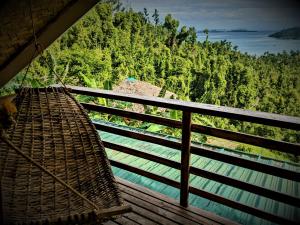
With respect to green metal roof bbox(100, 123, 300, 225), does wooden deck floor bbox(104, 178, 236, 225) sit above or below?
above

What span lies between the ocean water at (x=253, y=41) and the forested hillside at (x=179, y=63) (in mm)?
215

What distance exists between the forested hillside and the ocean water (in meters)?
0.21

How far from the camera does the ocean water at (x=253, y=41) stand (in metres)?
8.68

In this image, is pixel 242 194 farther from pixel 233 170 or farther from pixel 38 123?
pixel 38 123

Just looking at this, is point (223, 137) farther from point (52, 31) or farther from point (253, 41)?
point (253, 41)

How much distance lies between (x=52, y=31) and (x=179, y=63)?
6.85 metres

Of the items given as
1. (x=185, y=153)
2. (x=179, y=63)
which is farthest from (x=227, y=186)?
(x=179, y=63)

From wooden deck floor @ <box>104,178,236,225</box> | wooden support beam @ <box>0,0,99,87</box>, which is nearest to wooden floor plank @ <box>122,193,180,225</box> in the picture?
wooden deck floor @ <box>104,178,236,225</box>

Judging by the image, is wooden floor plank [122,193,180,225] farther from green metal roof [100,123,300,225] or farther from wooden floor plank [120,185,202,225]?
green metal roof [100,123,300,225]

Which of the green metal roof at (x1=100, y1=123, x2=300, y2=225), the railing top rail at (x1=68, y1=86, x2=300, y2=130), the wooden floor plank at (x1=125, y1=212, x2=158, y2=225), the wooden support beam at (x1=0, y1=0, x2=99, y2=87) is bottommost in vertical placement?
the green metal roof at (x1=100, y1=123, x2=300, y2=225)

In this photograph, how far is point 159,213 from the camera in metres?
2.11

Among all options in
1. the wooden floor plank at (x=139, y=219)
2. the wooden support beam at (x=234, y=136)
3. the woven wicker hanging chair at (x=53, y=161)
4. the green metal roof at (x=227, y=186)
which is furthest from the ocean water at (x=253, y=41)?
the woven wicker hanging chair at (x=53, y=161)

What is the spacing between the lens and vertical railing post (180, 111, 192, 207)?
207 cm

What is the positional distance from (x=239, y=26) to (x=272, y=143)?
9.08 meters
